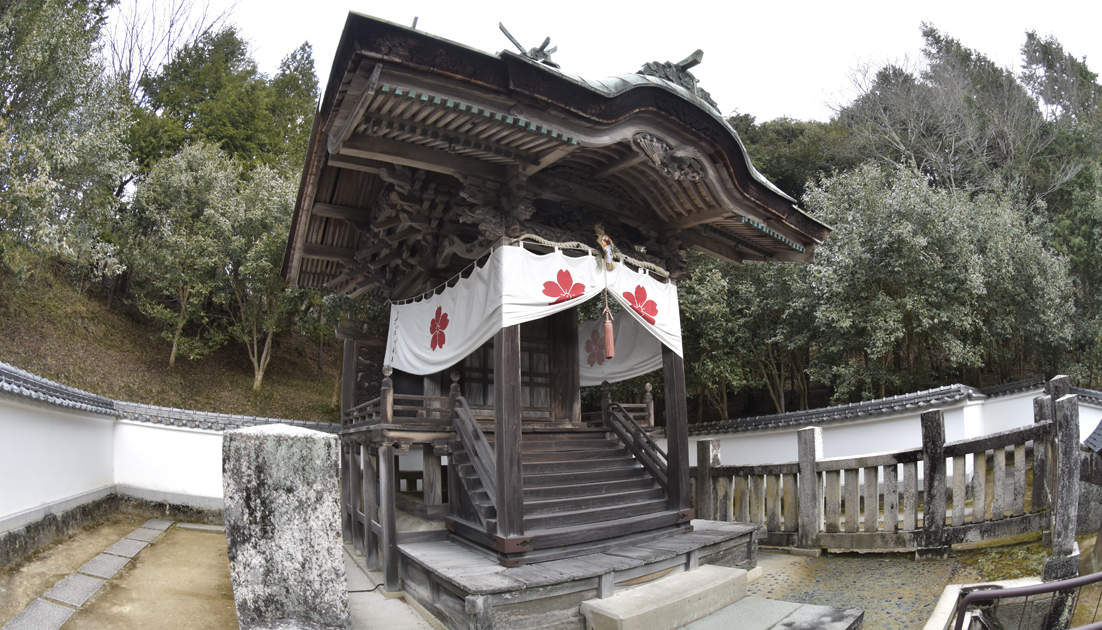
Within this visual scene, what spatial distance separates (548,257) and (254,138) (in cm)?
1988

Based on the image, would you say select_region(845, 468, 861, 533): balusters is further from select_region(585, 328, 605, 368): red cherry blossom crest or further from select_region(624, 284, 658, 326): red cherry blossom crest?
select_region(585, 328, 605, 368): red cherry blossom crest

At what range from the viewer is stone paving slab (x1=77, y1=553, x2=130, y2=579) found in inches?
235

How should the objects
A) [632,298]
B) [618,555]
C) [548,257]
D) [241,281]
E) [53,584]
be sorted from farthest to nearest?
[241,281] → [632,298] → [548,257] → [618,555] → [53,584]

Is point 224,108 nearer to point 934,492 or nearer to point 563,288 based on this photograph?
point 563,288

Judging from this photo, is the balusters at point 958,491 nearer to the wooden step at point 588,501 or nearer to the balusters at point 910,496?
the balusters at point 910,496

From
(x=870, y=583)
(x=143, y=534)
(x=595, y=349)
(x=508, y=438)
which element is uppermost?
(x=595, y=349)

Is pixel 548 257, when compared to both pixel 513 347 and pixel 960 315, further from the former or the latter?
pixel 960 315

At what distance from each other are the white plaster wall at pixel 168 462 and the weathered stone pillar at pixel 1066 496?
11029 millimetres

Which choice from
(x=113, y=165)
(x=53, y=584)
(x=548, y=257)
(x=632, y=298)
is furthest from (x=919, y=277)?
(x=113, y=165)

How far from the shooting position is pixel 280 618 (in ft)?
13.0

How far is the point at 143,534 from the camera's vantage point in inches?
315

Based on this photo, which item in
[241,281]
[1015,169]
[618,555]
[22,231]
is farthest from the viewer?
[1015,169]

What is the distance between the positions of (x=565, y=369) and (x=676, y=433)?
6.66 feet

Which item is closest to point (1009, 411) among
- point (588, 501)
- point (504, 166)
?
point (588, 501)
